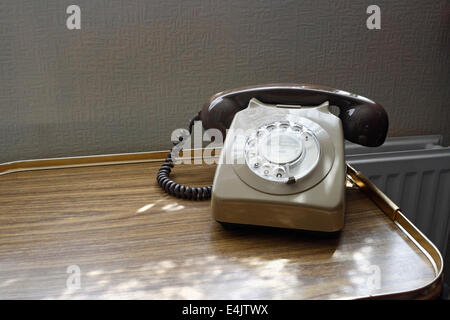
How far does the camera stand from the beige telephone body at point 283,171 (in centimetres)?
70

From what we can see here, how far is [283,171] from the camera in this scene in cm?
74

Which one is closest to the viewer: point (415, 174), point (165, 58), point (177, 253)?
point (177, 253)

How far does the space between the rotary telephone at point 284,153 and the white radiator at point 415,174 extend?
355 mm

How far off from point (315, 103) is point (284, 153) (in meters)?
0.14

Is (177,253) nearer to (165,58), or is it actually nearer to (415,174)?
(165,58)

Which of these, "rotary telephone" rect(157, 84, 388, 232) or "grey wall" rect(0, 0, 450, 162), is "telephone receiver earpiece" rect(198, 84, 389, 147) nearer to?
"rotary telephone" rect(157, 84, 388, 232)

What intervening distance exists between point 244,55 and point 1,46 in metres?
0.53

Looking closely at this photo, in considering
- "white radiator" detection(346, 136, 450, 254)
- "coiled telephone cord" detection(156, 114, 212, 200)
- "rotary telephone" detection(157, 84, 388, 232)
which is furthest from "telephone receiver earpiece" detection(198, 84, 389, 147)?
"white radiator" detection(346, 136, 450, 254)

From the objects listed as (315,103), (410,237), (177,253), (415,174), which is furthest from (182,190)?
(415,174)

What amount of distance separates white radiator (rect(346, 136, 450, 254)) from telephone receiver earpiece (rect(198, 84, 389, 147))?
1.10 feet

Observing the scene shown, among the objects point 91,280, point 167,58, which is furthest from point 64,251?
point 167,58

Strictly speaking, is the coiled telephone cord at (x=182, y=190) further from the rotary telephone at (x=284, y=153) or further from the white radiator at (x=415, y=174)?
the white radiator at (x=415, y=174)

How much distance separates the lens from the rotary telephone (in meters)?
0.71

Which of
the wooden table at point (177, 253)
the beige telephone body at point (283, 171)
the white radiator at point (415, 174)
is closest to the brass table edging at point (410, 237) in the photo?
the wooden table at point (177, 253)
